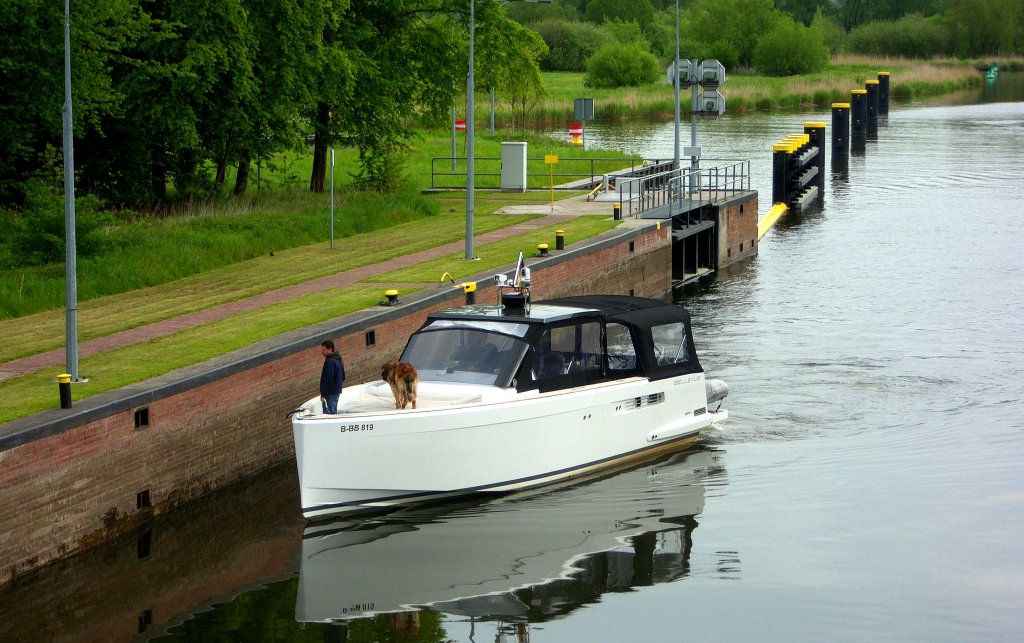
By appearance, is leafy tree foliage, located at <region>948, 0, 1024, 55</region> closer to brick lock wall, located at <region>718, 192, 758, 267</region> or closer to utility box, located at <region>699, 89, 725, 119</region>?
utility box, located at <region>699, 89, 725, 119</region>

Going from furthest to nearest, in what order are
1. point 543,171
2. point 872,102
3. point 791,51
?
point 791,51, point 872,102, point 543,171

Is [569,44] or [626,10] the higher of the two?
[626,10]

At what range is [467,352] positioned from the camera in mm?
20062

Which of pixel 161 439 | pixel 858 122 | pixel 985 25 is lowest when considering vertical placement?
pixel 161 439

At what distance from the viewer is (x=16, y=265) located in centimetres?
2745

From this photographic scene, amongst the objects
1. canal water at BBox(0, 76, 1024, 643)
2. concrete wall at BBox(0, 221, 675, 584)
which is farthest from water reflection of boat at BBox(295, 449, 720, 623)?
concrete wall at BBox(0, 221, 675, 584)

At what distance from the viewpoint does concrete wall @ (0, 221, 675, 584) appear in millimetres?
16500

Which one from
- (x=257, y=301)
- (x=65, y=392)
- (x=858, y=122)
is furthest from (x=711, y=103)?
(x=858, y=122)

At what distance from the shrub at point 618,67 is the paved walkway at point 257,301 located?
70.9m

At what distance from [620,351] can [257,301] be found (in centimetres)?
768

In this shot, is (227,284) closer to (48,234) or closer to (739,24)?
(48,234)

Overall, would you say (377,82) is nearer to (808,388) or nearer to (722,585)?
(808,388)

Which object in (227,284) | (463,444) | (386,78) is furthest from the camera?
(386,78)

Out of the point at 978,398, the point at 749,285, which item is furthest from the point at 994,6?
the point at 978,398
